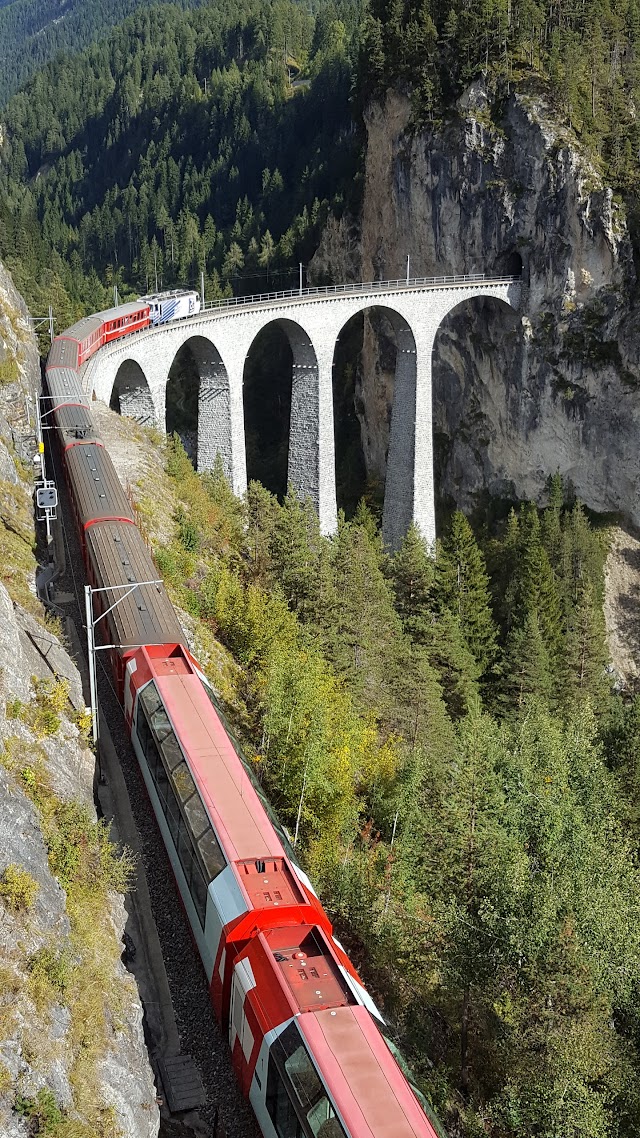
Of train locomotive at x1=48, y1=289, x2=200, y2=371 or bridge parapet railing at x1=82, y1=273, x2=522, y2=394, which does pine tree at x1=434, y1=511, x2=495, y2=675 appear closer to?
bridge parapet railing at x1=82, y1=273, x2=522, y2=394

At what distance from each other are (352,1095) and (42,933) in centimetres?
526

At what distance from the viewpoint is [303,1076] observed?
549 inches

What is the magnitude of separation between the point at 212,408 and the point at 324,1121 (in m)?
42.2

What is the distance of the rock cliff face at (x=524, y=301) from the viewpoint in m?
63.9

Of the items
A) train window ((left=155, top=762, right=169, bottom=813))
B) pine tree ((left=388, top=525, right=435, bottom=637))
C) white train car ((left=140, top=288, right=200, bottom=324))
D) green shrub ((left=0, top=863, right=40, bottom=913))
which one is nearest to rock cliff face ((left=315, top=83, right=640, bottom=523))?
white train car ((left=140, top=288, right=200, bottom=324))

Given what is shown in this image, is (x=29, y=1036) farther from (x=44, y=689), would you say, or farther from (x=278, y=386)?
(x=278, y=386)

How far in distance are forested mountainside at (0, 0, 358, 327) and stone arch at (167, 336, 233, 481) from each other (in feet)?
73.9

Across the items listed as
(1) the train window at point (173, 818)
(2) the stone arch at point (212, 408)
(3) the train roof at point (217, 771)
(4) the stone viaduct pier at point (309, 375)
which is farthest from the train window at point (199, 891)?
(2) the stone arch at point (212, 408)

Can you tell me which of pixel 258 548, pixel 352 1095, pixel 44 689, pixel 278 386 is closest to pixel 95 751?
pixel 44 689

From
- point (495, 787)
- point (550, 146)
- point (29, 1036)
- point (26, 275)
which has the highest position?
point (550, 146)

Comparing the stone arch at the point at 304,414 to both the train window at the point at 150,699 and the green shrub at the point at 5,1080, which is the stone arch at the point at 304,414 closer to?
the train window at the point at 150,699

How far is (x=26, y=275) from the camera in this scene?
78062 mm

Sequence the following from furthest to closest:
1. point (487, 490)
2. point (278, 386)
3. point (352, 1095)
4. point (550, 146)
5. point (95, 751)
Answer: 1. point (278, 386)
2. point (487, 490)
3. point (550, 146)
4. point (95, 751)
5. point (352, 1095)

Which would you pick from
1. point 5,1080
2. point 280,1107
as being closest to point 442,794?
point 280,1107
